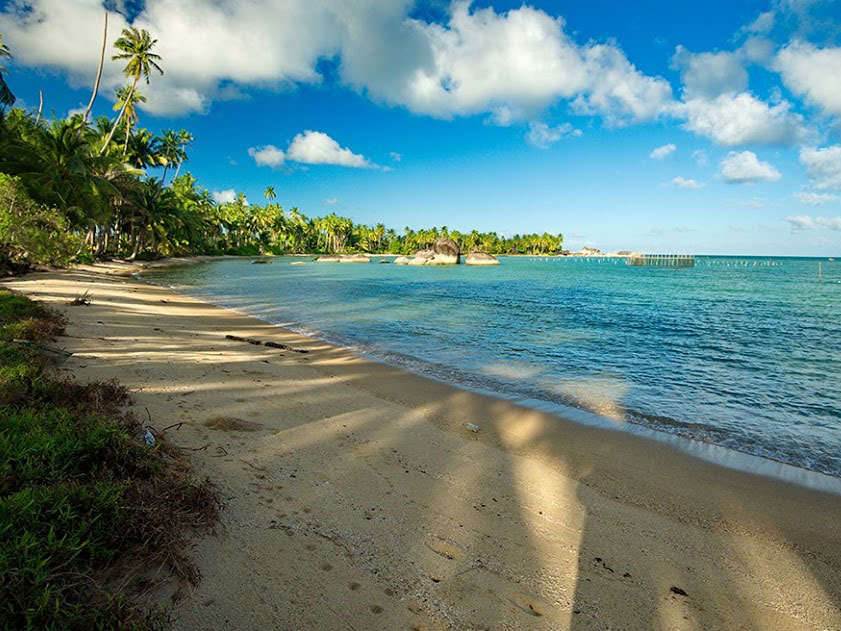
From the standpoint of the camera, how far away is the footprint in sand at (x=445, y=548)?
3178 millimetres

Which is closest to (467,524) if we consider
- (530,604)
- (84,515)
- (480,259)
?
(530,604)

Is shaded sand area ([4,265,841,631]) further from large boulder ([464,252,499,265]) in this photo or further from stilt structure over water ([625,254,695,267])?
stilt structure over water ([625,254,695,267])

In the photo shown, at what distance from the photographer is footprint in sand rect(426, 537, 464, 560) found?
3.18 metres

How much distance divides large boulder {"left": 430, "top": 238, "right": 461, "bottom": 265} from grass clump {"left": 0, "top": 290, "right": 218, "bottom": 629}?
94757mm

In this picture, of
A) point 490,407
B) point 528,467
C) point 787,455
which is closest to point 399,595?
point 528,467

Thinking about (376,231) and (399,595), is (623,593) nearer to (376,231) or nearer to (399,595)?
(399,595)

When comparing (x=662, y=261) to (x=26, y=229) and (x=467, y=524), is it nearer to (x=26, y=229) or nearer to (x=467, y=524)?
(x=26, y=229)

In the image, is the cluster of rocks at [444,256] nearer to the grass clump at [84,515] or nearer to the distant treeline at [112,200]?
the distant treeline at [112,200]

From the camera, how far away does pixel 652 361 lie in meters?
11.8

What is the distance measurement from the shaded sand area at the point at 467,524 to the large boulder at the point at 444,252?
91.6 meters

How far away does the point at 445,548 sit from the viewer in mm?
3262

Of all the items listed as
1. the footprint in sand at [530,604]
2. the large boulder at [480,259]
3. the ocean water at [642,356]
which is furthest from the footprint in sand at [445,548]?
the large boulder at [480,259]

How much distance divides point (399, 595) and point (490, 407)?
4969mm

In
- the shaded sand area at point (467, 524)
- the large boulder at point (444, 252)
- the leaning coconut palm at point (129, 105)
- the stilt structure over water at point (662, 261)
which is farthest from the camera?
the stilt structure over water at point (662, 261)
